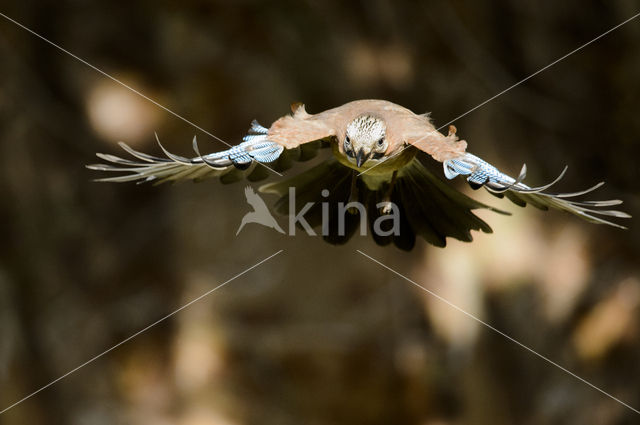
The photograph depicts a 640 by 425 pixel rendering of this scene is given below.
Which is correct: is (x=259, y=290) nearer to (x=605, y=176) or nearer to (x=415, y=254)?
(x=415, y=254)

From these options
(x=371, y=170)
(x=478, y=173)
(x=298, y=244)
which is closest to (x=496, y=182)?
(x=478, y=173)

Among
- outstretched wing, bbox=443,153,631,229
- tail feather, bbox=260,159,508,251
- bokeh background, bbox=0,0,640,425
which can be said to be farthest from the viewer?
bokeh background, bbox=0,0,640,425

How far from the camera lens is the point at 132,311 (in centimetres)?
144

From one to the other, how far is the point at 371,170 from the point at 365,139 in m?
0.07

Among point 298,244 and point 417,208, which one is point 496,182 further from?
point 298,244

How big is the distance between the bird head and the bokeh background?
31.9 inches

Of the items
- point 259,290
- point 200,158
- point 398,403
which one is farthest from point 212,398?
point 200,158

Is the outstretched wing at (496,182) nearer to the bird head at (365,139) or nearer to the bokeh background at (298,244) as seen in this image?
the bird head at (365,139)

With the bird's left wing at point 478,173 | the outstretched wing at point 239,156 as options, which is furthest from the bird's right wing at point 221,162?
the bird's left wing at point 478,173

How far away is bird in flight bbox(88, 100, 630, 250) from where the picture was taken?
0.54 metres

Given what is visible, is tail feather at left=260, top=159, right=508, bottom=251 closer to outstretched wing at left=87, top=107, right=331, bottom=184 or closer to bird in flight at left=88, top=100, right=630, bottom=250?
bird in flight at left=88, top=100, right=630, bottom=250

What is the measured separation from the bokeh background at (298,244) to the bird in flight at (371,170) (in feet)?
2.10

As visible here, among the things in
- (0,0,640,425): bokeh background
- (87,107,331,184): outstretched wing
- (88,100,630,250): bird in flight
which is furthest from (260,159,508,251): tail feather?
(0,0,640,425): bokeh background

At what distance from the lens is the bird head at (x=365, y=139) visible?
1.82 ft
